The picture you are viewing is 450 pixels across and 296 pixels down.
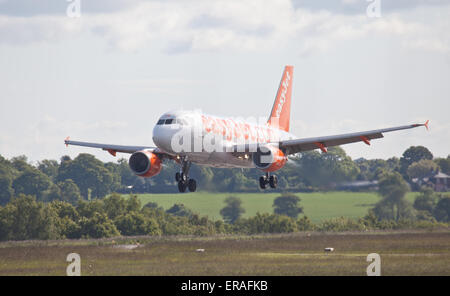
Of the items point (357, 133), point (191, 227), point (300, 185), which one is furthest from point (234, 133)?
point (191, 227)

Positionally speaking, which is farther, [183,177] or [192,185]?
[192,185]

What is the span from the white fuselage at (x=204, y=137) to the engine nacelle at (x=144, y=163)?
3515 millimetres

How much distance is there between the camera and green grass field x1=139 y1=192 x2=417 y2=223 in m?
86.4

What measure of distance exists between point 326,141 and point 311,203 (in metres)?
29.7

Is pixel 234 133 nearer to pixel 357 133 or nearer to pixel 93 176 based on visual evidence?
pixel 357 133

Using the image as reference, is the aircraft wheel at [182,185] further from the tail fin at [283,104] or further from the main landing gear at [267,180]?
the tail fin at [283,104]

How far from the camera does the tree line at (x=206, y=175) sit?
75.3 m

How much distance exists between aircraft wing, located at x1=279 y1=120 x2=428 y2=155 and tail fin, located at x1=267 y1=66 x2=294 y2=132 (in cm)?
887

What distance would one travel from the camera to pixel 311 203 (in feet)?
325

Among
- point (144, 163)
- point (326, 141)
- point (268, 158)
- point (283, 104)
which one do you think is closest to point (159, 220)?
point (283, 104)

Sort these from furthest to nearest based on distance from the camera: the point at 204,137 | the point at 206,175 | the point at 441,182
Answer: the point at 441,182, the point at 206,175, the point at 204,137

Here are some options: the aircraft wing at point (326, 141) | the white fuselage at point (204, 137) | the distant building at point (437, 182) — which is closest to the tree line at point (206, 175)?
the distant building at point (437, 182)

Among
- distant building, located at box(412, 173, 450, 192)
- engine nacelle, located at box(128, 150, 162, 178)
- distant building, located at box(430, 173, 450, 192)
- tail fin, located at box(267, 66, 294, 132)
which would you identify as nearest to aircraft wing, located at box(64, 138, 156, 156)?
engine nacelle, located at box(128, 150, 162, 178)

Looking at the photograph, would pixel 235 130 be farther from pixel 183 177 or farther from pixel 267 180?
pixel 267 180
